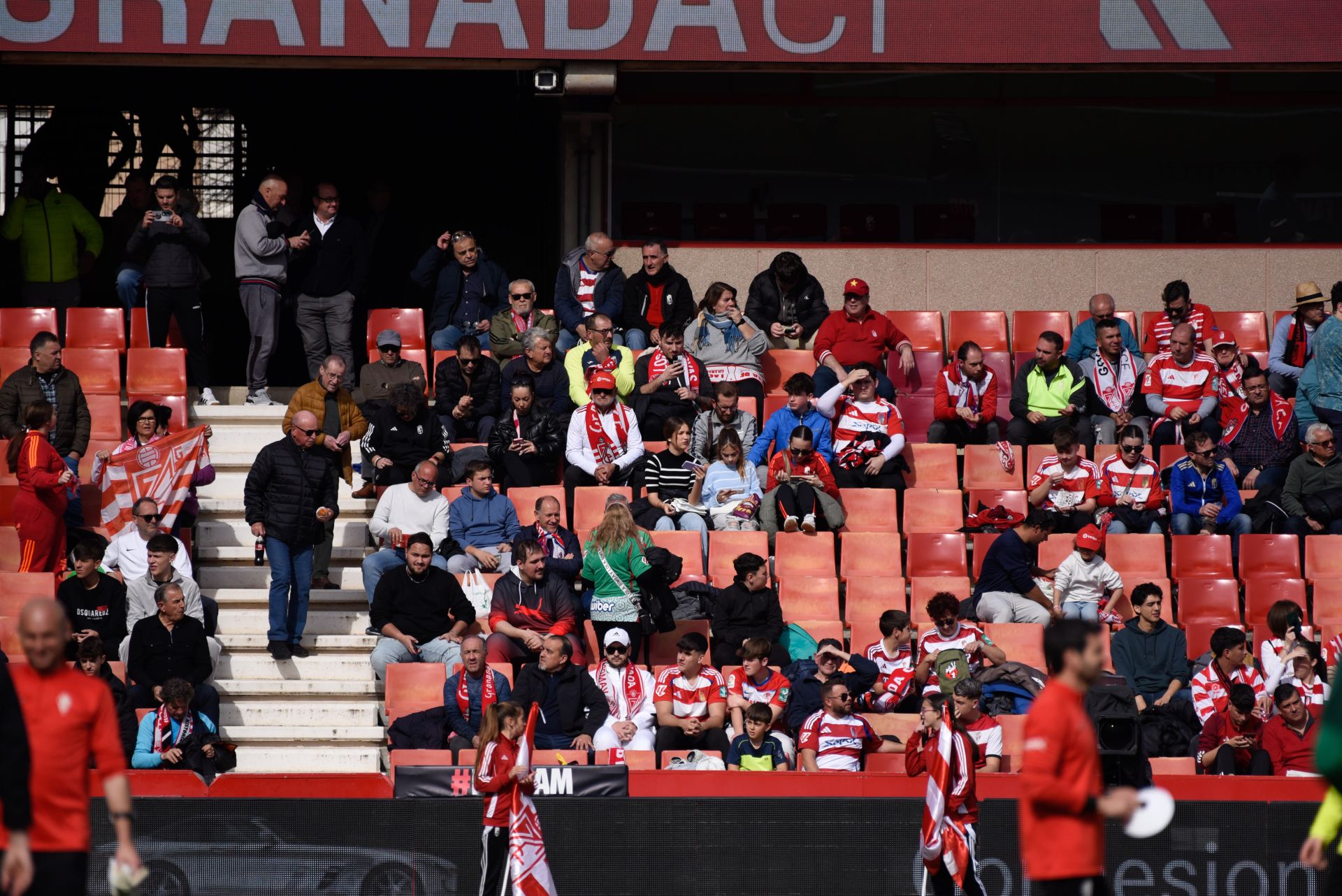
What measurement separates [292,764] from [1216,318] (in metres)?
9.37

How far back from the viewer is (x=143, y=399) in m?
14.5

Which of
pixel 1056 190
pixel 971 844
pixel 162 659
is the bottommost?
pixel 971 844

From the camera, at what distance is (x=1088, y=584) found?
44.0ft

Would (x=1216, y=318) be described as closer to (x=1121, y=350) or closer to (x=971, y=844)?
(x=1121, y=350)

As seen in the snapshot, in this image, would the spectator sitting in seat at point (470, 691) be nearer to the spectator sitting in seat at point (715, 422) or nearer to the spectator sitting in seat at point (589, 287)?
the spectator sitting in seat at point (715, 422)

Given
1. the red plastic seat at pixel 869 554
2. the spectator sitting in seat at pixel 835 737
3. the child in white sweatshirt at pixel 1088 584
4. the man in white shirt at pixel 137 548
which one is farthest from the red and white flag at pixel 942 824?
the man in white shirt at pixel 137 548

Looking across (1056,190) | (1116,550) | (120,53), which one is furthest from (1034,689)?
(120,53)

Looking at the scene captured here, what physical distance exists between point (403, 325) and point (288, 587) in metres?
3.83

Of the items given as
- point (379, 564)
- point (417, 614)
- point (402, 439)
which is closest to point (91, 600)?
point (379, 564)

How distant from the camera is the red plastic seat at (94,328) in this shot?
1590 centimetres

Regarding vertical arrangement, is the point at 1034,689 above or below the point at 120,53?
below

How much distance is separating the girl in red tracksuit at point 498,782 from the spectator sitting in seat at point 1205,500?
660 centimetres

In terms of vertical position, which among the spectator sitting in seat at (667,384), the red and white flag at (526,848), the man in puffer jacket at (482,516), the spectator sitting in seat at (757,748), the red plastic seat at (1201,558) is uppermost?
the spectator sitting in seat at (667,384)

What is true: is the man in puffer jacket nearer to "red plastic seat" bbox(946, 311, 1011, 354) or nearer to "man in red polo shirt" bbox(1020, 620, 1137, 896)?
"red plastic seat" bbox(946, 311, 1011, 354)
